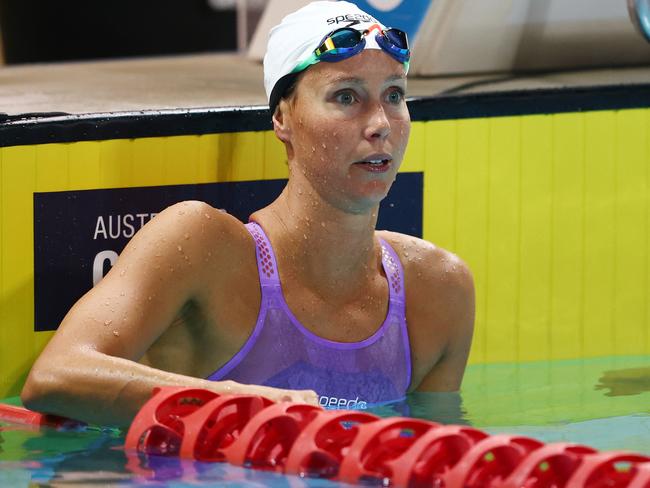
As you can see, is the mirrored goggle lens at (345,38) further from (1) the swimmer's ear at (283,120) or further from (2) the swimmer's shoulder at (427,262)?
(2) the swimmer's shoulder at (427,262)

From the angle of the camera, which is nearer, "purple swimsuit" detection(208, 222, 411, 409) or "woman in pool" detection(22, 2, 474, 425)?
"woman in pool" detection(22, 2, 474, 425)

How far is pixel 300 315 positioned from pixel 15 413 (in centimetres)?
71

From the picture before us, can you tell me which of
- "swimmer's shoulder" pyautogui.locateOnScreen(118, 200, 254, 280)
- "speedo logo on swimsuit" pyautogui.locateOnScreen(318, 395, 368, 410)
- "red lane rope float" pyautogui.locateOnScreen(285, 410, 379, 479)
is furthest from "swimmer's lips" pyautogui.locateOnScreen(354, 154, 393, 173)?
"red lane rope float" pyautogui.locateOnScreen(285, 410, 379, 479)

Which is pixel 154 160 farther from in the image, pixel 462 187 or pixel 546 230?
pixel 546 230

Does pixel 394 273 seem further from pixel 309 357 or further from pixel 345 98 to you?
pixel 345 98

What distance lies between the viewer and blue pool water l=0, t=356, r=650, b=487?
9.11 feet

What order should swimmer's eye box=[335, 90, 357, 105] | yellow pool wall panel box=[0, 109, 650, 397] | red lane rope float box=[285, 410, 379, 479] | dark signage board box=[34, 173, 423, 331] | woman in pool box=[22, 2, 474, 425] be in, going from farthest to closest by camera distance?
yellow pool wall panel box=[0, 109, 650, 397] < dark signage board box=[34, 173, 423, 331] < swimmer's eye box=[335, 90, 357, 105] < woman in pool box=[22, 2, 474, 425] < red lane rope float box=[285, 410, 379, 479]

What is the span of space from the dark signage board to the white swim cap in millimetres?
542

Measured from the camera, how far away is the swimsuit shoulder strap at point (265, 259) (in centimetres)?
346

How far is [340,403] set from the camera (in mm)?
3547

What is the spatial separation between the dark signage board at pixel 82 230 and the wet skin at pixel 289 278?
0.43 m

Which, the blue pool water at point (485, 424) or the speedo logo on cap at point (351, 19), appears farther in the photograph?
the speedo logo on cap at point (351, 19)

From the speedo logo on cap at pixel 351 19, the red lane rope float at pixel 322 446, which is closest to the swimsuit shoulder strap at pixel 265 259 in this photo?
the speedo logo on cap at pixel 351 19

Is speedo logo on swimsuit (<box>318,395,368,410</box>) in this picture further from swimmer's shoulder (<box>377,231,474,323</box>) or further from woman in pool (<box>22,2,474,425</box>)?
swimmer's shoulder (<box>377,231,474,323</box>)
